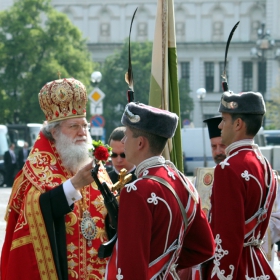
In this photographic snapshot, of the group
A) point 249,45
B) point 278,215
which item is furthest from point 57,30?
point 278,215

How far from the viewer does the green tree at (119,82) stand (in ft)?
210

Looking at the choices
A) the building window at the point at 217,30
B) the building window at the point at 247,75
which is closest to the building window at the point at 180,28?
the building window at the point at 217,30

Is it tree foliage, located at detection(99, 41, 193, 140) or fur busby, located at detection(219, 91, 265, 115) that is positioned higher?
fur busby, located at detection(219, 91, 265, 115)

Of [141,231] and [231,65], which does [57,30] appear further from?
[141,231]

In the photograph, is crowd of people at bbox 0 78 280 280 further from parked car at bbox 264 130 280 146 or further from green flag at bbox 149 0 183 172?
parked car at bbox 264 130 280 146

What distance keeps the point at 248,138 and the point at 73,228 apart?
1158mm

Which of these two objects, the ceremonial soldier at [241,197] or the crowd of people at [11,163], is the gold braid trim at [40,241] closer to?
the ceremonial soldier at [241,197]

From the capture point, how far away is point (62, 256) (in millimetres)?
5137

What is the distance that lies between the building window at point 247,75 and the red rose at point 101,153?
249 feet

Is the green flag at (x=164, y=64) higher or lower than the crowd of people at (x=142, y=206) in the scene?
higher

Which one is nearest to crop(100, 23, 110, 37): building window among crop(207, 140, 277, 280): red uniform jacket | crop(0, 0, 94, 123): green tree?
crop(0, 0, 94, 123): green tree

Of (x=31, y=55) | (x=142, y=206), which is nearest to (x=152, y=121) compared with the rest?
(x=142, y=206)

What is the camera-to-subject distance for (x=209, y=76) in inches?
3172

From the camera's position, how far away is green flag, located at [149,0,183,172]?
5719 millimetres
